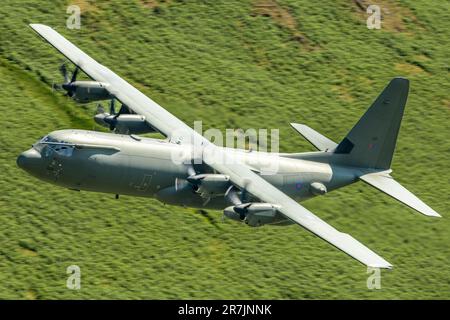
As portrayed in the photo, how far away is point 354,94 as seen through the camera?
180 ft

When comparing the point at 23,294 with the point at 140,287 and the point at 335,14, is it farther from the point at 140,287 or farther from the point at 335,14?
the point at 335,14

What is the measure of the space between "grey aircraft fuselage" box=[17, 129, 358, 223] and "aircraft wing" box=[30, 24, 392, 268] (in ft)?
2.78

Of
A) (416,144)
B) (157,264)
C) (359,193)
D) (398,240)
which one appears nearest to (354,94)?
(416,144)

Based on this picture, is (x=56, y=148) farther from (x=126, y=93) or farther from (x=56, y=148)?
(x=126, y=93)

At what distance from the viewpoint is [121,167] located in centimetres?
3844

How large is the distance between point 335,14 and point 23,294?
29336 mm

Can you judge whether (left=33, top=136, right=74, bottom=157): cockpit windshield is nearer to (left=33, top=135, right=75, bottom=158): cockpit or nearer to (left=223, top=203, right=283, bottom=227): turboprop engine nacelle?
(left=33, top=135, right=75, bottom=158): cockpit

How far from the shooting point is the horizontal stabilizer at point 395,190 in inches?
1502

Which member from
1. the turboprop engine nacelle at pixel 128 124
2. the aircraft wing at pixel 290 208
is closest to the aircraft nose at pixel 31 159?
the turboprop engine nacelle at pixel 128 124

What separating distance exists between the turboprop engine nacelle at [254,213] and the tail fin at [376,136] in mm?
6894

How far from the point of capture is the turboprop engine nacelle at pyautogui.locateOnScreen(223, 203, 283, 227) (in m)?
36.1

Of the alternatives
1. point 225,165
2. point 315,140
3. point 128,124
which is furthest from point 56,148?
point 315,140

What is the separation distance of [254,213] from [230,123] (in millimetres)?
15156

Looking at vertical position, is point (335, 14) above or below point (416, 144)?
above
